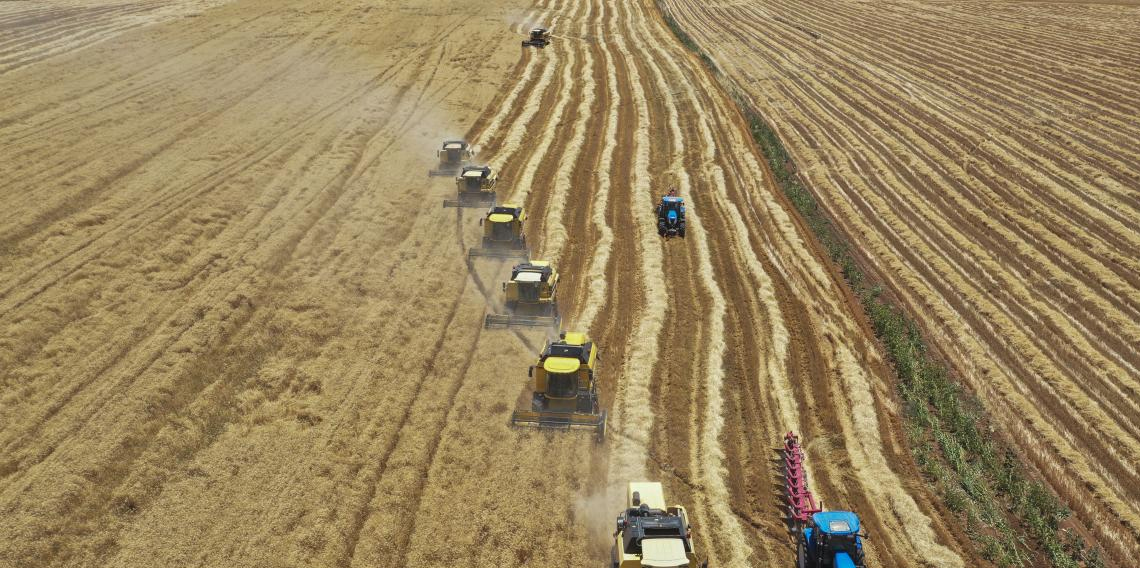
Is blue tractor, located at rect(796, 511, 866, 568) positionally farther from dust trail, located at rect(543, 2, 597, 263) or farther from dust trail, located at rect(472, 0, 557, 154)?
dust trail, located at rect(472, 0, 557, 154)

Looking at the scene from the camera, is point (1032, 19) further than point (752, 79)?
Yes

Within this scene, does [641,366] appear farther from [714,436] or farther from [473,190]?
[473,190]

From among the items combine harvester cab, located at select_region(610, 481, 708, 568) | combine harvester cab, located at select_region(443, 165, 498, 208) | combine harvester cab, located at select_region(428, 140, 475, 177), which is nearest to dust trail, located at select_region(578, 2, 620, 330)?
combine harvester cab, located at select_region(443, 165, 498, 208)

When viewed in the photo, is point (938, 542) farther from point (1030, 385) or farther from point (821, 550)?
point (1030, 385)

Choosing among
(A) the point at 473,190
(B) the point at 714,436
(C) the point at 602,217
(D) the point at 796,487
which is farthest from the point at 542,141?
(D) the point at 796,487

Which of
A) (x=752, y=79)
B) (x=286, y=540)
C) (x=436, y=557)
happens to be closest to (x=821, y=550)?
(x=436, y=557)
